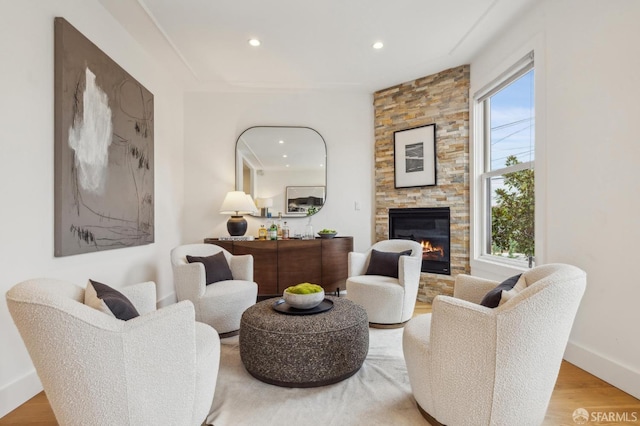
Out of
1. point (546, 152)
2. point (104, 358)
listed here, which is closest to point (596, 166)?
point (546, 152)

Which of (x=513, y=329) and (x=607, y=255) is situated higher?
(x=607, y=255)

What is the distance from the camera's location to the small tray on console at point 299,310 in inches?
85.5

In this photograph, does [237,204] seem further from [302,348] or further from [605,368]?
[605,368]

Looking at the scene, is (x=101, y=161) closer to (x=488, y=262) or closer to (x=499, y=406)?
(x=499, y=406)

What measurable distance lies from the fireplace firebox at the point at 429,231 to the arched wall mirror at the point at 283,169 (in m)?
1.08

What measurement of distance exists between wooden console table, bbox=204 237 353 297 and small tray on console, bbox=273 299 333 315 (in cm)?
161

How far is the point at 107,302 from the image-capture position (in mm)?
1534

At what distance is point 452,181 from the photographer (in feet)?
12.7

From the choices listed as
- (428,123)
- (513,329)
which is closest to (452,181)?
(428,123)

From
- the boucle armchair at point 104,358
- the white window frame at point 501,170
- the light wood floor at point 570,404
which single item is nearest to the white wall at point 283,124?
the white window frame at point 501,170

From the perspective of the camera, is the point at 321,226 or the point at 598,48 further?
the point at 321,226

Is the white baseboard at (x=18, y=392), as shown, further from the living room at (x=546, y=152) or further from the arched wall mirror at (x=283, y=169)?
the arched wall mirror at (x=283, y=169)

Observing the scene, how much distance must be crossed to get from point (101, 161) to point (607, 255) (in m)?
3.60

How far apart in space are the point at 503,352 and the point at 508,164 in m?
2.44
